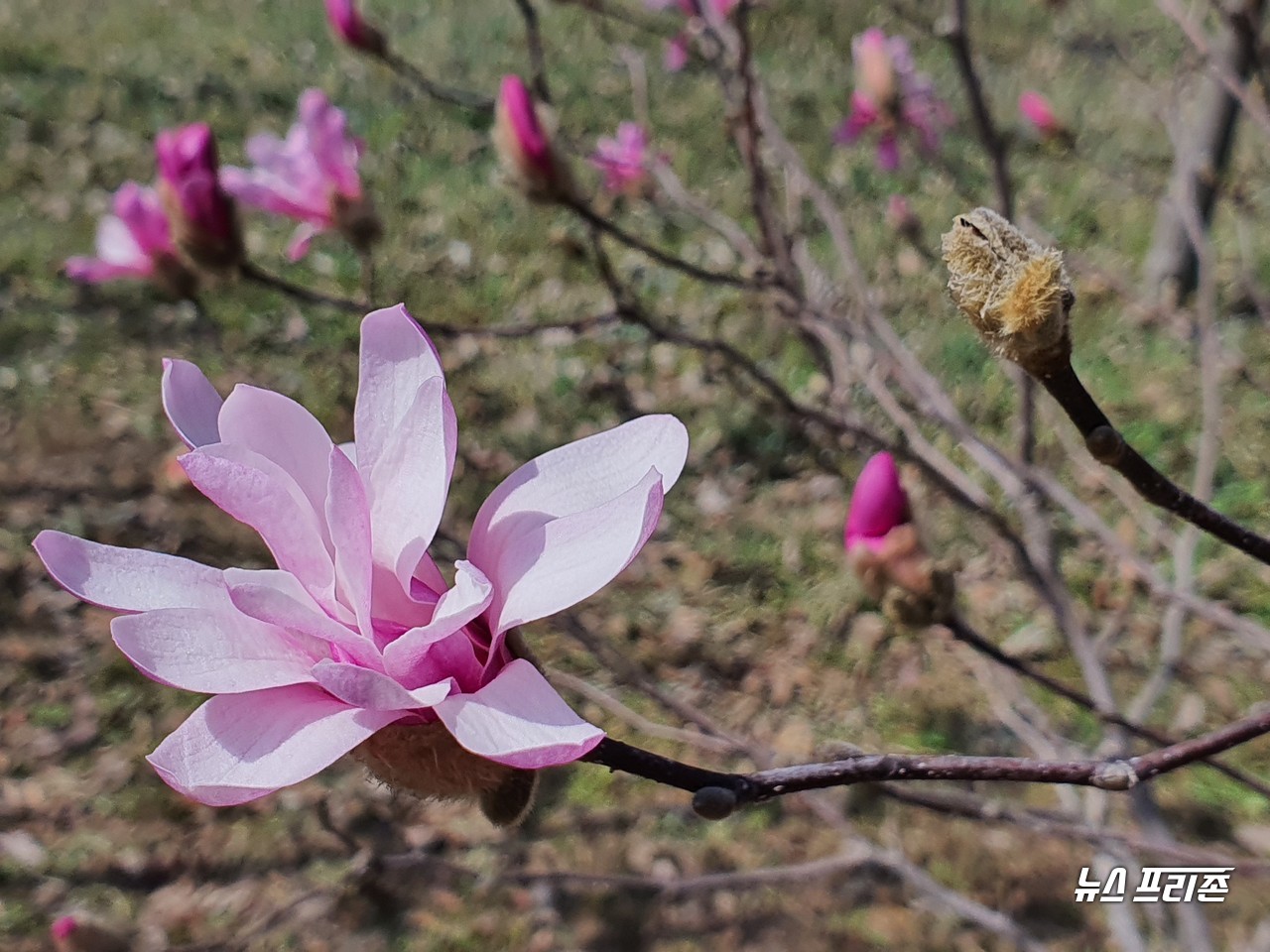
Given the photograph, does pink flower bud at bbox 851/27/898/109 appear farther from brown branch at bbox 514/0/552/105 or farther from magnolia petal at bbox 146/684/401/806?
magnolia petal at bbox 146/684/401/806

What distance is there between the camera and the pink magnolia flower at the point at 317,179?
4.63 ft

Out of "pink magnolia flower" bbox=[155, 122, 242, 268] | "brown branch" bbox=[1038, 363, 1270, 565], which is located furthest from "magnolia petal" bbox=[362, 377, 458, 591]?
"pink magnolia flower" bbox=[155, 122, 242, 268]

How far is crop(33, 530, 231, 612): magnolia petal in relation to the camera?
38cm

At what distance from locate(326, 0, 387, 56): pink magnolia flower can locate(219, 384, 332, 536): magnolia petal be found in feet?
3.76

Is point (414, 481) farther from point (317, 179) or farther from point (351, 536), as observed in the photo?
point (317, 179)

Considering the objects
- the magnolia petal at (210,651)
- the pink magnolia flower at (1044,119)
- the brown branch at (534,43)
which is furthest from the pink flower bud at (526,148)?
the pink magnolia flower at (1044,119)

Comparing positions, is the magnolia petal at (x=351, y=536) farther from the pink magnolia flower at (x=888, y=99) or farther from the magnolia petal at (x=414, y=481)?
the pink magnolia flower at (x=888, y=99)

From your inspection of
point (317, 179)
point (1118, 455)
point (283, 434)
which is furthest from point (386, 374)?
point (317, 179)

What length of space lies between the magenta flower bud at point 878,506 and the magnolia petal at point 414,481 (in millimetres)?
390

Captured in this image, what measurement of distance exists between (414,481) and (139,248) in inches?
47.9

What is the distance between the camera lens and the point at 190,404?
0.44 meters

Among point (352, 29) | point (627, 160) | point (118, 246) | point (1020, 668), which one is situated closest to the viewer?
point (1020, 668)

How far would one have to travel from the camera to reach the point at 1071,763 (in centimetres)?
41

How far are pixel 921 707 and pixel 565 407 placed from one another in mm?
A: 1127
